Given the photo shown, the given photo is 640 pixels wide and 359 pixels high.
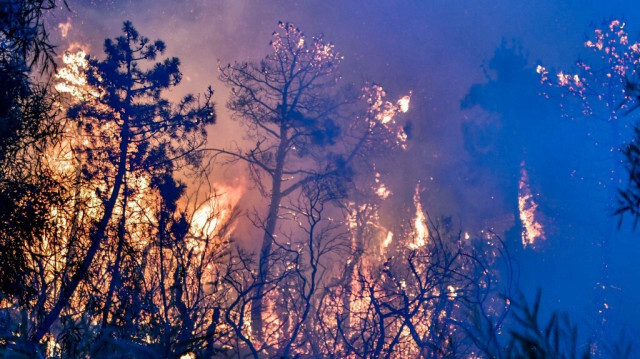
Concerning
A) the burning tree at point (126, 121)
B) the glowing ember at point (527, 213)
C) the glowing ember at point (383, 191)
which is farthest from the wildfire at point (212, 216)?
the glowing ember at point (527, 213)

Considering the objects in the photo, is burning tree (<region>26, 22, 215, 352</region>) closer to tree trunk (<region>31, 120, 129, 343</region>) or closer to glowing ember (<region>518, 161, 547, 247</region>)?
tree trunk (<region>31, 120, 129, 343</region>)

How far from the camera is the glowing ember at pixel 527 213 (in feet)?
152

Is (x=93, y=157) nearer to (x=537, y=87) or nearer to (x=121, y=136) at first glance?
(x=121, y=136)

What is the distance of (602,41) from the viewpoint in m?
33.0

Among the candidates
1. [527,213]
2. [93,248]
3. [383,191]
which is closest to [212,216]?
[93,248]

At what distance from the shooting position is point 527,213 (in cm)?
4859

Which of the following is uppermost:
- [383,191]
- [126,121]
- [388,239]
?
[383,191]

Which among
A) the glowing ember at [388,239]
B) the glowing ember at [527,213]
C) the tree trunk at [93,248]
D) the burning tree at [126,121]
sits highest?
the glowing ember at [527,213]

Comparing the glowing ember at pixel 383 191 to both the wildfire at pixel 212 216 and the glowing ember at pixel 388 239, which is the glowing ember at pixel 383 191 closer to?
the glowing ember at pixel 388 239

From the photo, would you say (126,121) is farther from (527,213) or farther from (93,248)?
(527,213)

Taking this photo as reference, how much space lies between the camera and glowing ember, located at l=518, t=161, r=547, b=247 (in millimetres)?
46250

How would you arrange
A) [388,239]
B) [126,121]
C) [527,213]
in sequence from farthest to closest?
[388,239] → [527,213] → [126,121]

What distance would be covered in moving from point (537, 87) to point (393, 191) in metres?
18.7

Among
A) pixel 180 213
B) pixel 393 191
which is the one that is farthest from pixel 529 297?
pixel 180 213
